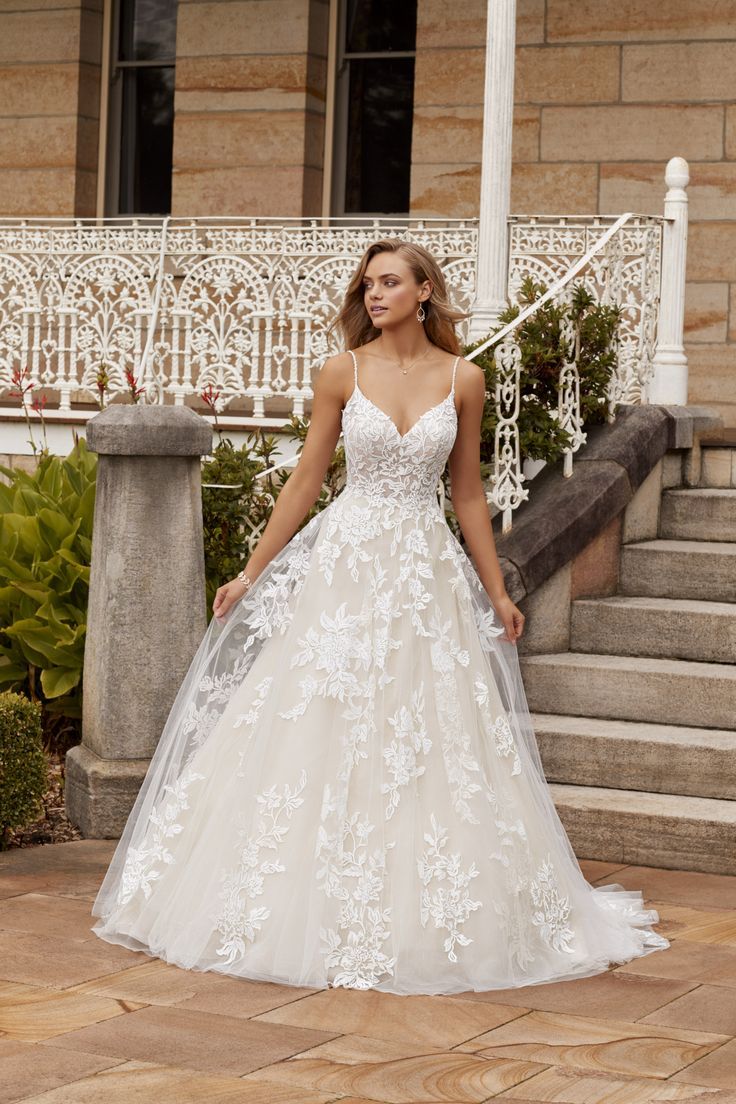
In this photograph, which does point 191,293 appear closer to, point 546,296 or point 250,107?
point 250,107

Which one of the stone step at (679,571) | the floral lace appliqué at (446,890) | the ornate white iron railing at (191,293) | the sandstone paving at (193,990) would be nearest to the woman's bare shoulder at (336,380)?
the floral lace appliqué at (446,890)

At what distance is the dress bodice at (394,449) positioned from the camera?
4.98 meters

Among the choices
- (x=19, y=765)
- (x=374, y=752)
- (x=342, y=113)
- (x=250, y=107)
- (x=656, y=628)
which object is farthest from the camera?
(x=342, y=113)

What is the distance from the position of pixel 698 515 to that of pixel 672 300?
1.16 metres

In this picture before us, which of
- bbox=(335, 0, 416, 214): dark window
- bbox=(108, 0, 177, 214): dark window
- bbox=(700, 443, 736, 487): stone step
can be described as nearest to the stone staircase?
bbox=(700, 443, 736, 487): stone step

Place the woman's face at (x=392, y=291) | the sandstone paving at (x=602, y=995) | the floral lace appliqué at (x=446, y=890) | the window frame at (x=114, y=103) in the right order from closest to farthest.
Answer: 1. the sandstone paving at (x=602, y=995)
2. the floral lace appliqué at (x=446, y=890)
3. the woman's face at (x=392, y=291)
4. the window frame at (x=114, y=103)

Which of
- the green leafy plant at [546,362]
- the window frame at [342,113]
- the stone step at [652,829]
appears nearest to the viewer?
the stone step at [652,829]

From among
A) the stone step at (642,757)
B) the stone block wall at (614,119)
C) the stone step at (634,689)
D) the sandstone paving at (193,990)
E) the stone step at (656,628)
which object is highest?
the stone block wall at (614,119)

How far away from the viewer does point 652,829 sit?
604 centimetres

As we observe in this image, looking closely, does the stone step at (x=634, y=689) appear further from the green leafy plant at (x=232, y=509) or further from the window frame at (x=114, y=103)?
the window frame at (x=114, y=103)

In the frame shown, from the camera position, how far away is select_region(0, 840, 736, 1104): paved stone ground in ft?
12.5

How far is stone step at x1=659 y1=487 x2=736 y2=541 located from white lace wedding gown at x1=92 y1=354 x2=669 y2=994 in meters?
3.02

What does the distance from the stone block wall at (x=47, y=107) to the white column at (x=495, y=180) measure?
5196mm

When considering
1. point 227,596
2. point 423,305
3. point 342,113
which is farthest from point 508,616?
point 342,113
